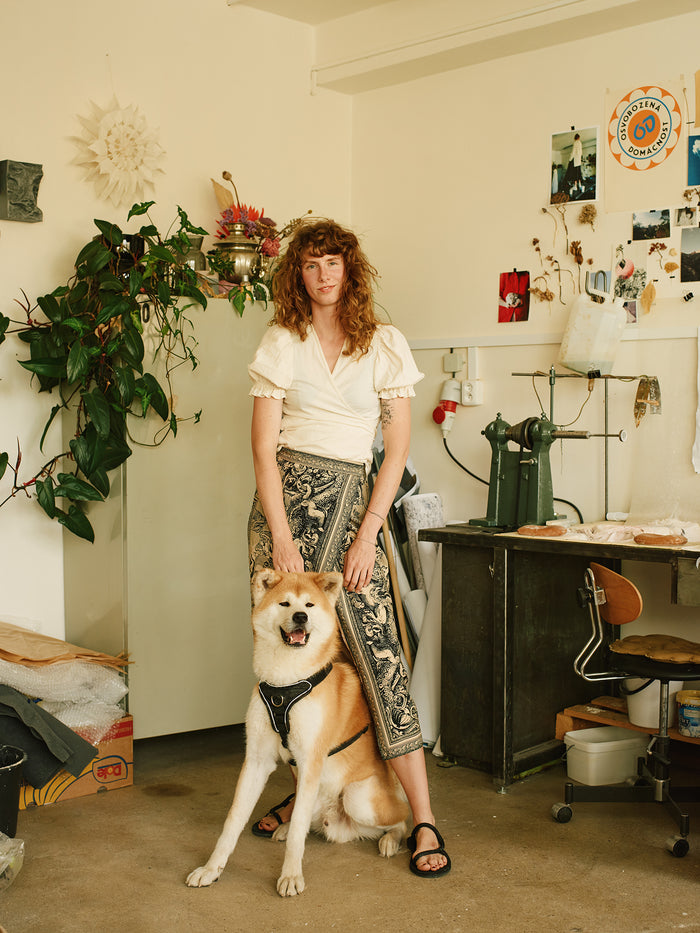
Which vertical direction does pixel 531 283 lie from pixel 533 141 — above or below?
below

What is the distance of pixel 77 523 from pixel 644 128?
95.4 inches

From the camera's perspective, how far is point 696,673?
2596 millimetres

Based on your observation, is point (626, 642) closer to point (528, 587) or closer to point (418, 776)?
point (528, 587)

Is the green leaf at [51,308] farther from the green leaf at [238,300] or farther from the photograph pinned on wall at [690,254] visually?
the photograph pinned on wall at [690,254]

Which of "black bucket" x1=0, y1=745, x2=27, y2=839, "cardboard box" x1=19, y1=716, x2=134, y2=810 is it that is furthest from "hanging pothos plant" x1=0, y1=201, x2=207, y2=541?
"black bucket" x1=0, y1=745, x2=27, y2=839

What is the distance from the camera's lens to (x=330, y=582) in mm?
2381

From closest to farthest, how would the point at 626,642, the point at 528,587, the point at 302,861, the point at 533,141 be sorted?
the point at 302,861 → the point at 626,642 → the point at 528,587 → the point at 533,141

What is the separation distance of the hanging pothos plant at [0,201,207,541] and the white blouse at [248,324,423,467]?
79 cm

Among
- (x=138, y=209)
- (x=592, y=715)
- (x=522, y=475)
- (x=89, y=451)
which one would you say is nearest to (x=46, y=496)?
(x=89, y=451)

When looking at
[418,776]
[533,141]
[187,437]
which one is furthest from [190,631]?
[533,141]

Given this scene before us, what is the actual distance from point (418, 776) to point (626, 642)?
2.55 feet

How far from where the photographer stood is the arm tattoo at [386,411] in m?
2.59

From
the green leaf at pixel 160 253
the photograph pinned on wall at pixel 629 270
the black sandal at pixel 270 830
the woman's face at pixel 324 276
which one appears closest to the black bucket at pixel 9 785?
the black sandal at pixel 270 830

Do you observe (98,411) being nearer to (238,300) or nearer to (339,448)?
(238,300)
